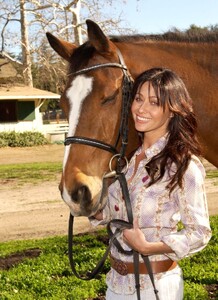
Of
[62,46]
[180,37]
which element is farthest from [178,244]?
[180,37]

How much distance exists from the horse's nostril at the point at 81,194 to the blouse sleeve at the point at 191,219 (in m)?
0.43

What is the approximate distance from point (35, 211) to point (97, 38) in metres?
7.61

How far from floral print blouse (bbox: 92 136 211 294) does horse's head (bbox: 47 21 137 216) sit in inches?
6.6

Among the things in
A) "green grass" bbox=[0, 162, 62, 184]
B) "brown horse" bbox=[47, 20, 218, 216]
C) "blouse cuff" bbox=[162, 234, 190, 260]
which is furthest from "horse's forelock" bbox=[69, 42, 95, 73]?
"green grass" bbox=[0, 162, 62, 184]

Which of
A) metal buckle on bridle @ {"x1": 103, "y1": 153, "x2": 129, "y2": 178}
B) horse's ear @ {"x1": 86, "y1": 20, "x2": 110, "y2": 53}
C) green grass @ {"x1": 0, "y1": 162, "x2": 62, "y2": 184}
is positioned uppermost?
horse's ear @ {"x1": 86, "y1": 20, "x2": 110, "y2": 53}

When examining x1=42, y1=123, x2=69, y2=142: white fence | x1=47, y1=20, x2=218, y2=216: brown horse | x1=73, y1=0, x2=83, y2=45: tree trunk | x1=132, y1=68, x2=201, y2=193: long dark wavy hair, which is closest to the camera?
x1=132, y1=68, x2=201, y2=193: long dark wavy hair

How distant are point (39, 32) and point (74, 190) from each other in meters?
22.9

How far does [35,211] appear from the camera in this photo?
9766 millimetres

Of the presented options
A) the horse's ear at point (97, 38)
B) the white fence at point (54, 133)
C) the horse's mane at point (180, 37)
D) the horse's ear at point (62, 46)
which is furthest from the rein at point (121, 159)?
the white fence at point (54, 133)

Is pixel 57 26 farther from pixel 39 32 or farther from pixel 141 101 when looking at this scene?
pixel 141 101

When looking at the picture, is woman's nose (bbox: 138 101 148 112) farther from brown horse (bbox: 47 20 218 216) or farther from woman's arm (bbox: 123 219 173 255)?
woman's arm (bbox: 123 219 173 255)

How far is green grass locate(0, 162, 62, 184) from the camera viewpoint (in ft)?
47.4

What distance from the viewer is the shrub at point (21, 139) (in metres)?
24.9

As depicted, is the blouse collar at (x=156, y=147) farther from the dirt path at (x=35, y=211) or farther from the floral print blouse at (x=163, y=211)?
the dirt path at (x=35, y=211)
